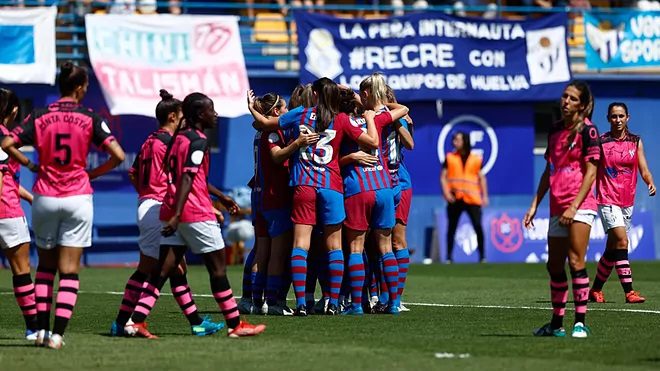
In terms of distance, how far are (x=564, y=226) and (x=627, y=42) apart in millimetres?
17797

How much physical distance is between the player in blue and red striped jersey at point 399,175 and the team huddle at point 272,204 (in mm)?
19

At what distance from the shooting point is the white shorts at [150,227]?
11.7 meters

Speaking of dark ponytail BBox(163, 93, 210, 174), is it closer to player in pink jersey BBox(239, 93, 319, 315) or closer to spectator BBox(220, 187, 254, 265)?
player in pink jersey BBox(239, 93, 319, 315)

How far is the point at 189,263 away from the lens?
26359 mm

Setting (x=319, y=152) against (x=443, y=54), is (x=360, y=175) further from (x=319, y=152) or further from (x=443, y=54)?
(x=443, y=54)

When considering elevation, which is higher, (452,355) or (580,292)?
(580,292)

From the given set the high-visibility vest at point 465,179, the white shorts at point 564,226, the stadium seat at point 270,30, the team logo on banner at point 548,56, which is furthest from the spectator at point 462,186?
the white shorts at point 564,226

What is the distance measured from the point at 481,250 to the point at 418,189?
7.48 ft

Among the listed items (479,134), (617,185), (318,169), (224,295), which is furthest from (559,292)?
(479,134)

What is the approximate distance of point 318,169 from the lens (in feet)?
44.4

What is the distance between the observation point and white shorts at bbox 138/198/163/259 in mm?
11680

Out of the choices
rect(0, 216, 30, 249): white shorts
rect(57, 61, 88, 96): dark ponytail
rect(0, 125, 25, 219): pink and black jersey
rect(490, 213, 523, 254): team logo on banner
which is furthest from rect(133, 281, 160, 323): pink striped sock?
rect(490, 213, 523, 254): team logo on banner

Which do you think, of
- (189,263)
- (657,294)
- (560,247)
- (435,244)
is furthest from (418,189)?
(560,247)

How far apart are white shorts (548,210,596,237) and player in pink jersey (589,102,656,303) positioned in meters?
4.82
